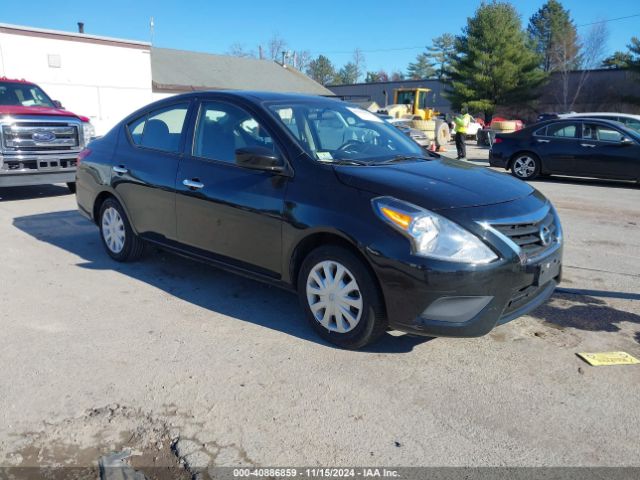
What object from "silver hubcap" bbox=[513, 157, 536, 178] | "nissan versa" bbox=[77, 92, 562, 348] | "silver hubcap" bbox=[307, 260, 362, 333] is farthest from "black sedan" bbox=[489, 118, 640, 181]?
"silver hubcap" bbox=[307, 260, 362, 333]

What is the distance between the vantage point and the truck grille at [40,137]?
896 cm

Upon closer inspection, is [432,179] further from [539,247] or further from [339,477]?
[339,477]

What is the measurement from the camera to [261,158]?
3992 mm

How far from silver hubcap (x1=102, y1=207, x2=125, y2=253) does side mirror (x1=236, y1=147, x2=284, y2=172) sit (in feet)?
7.08

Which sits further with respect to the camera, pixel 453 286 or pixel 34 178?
pixel 34 178

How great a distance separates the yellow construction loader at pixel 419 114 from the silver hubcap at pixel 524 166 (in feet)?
29.1

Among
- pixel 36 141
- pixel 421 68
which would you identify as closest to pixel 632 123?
pixel 36 141

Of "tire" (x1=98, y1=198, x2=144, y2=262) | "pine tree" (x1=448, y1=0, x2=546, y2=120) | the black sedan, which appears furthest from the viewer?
"pine tree" (x1=448, y1=0, x2=546, y2=120)

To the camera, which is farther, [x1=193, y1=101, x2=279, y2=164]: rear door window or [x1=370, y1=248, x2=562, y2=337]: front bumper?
[x1=193, y1=101, x2=279, y2=164]: rear door window

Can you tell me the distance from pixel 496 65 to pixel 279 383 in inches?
1838

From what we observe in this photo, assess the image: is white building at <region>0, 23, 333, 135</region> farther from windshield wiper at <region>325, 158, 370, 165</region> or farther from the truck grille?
windshield wiper at <region>325, 158, 370, 165</region>

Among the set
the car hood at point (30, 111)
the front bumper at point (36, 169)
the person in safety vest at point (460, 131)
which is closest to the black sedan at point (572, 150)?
the person in safety vest at point (460, 131)

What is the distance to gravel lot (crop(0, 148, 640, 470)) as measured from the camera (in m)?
2.77

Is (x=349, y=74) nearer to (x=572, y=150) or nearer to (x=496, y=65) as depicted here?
(x=496, y=65)
